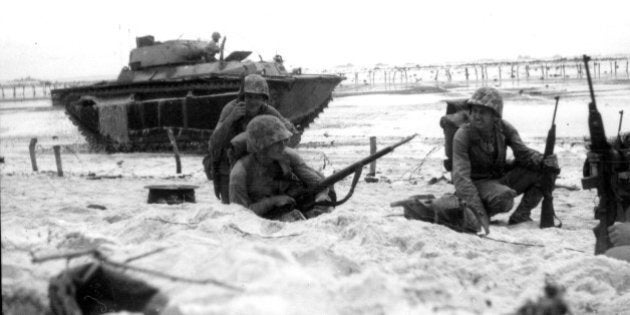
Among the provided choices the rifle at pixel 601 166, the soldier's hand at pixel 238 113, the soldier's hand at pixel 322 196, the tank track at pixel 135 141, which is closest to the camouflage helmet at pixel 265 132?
the soldier's hand at pixel 322 196

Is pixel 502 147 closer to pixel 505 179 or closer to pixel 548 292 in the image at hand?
pixel 505 179

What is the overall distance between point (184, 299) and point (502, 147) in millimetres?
4427

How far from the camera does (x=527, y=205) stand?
6121mm

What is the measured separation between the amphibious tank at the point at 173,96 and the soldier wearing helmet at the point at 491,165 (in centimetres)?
825

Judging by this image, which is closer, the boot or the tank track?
the boot

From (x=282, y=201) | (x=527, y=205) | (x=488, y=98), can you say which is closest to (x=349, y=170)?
(x=282, y=201)

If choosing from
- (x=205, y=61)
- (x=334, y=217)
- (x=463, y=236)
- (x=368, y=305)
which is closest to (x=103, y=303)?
(x=368, y=305)

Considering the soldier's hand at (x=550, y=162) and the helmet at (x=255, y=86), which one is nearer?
the soldier's hand at (x=550, y=162)

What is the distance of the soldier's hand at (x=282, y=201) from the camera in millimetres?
4766

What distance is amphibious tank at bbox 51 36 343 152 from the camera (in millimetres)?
14273

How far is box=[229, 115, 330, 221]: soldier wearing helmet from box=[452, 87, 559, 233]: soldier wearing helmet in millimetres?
1281

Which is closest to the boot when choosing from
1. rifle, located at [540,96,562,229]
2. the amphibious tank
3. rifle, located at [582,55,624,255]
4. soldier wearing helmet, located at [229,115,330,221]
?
rifle, located at [540,96,562,229]

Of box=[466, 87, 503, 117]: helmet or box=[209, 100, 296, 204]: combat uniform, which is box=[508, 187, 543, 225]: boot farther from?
box=[209, 100, 296, 204]: combat uniform

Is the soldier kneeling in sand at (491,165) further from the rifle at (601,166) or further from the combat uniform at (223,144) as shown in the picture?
the combat uniform at (223,144)
